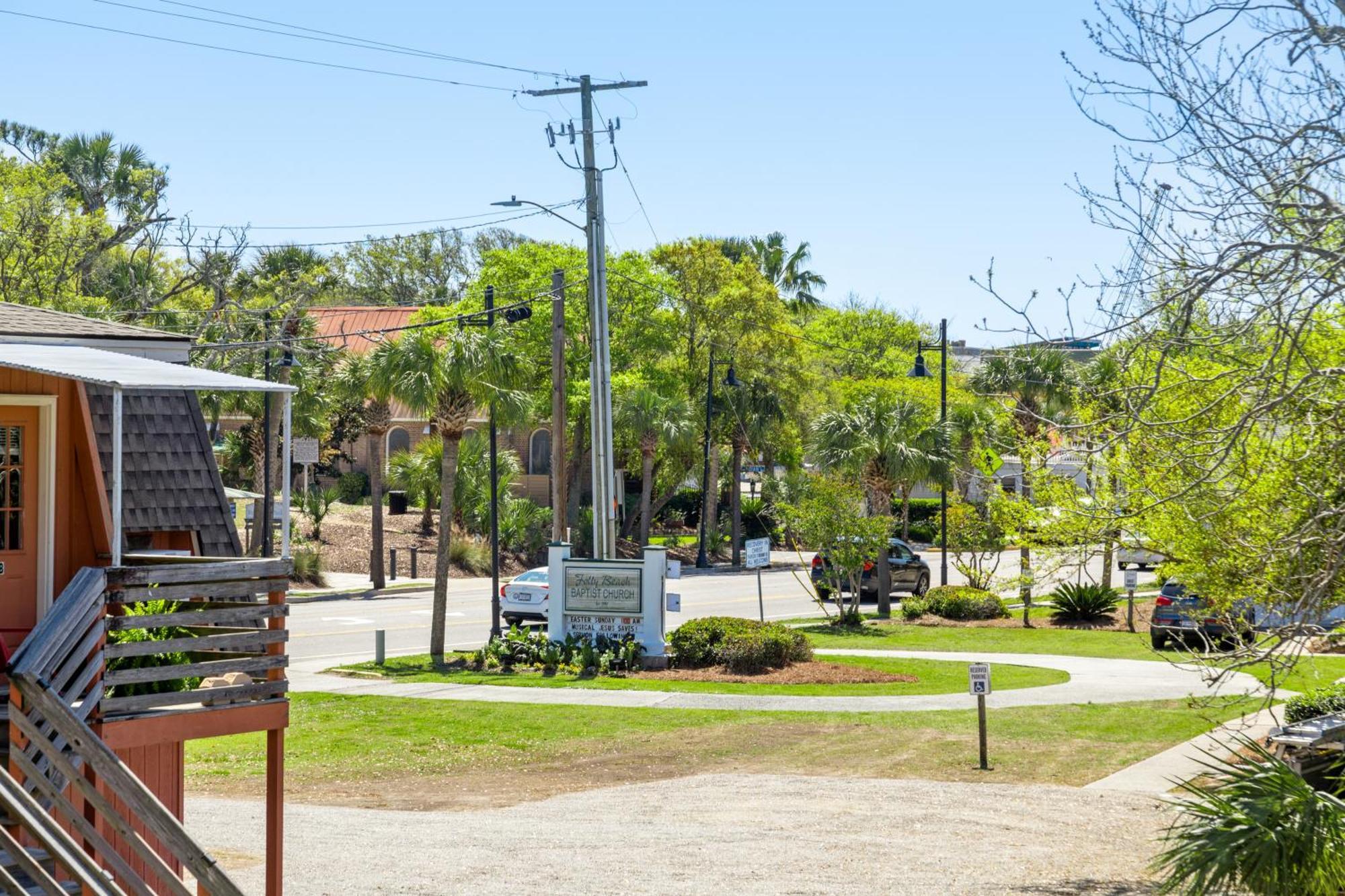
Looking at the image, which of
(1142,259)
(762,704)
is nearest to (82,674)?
(1142,259)

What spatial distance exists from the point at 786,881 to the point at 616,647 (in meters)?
13.8

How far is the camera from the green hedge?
110 feet

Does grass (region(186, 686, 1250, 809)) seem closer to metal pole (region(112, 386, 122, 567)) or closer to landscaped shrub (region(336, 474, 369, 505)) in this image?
metal pole (region(112, 386, 122, 567))

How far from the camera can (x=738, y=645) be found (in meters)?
24.3

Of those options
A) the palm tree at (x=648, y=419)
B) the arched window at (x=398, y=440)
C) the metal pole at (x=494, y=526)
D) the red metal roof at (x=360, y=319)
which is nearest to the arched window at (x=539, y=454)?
the arched window at (x=398, y=440)

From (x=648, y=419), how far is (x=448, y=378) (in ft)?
74.6

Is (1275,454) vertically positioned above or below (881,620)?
above

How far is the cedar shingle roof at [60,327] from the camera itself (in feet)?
36.9

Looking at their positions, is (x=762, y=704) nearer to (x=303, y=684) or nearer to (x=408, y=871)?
(x=303, y=684)

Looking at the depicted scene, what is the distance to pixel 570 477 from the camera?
53.6m

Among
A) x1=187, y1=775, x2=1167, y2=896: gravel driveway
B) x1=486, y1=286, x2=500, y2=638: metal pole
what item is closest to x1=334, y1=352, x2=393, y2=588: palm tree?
x1=486, y1=286, x2=500, y2=638: metal pole

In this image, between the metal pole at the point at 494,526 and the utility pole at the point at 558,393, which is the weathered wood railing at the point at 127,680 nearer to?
the metal pole at the point at 494,526

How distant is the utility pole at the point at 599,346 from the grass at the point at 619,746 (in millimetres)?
5496

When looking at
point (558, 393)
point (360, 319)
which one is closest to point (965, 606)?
point (558, 393)
